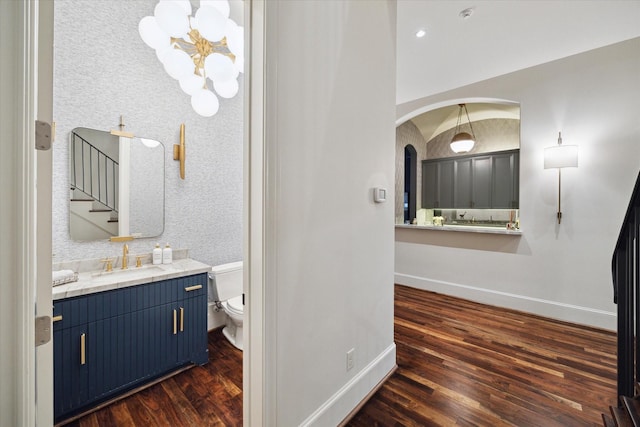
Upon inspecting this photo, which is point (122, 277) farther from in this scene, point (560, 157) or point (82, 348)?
point (560, 157)

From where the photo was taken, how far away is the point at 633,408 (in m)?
1.29

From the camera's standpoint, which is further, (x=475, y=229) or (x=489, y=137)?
(x=489, y=137)

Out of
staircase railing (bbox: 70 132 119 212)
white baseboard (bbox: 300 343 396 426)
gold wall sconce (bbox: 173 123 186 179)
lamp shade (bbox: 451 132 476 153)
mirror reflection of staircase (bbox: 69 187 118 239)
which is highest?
lamp shade (bbox: 451 132 476 153)

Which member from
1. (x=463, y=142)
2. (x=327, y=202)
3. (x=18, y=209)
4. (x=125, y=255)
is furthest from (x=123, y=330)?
(x=463, y=142)

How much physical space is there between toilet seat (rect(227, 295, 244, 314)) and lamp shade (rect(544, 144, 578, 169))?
142 inches

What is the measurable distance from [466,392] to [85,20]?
3.87 metres

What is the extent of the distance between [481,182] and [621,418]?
5503 mm

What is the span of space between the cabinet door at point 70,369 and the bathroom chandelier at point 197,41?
1626mm

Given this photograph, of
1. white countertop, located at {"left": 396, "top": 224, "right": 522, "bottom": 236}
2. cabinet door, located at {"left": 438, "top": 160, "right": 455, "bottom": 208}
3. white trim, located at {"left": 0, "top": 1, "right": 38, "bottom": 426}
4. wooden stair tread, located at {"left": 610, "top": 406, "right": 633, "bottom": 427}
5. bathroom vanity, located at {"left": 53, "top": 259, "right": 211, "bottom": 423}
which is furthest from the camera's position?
cabinet door, located at {"left": 438, "top": 160, "right": 455, "bottom": 208}

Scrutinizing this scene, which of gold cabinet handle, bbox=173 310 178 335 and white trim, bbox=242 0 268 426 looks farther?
gold cabinet handle, bbox=173 310 178 335

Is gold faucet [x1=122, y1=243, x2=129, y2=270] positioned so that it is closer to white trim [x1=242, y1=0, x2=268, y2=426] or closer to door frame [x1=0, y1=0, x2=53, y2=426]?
white trim [x1=242, y1=0, x2=268, y2=426]

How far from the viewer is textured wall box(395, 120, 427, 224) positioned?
6.28m

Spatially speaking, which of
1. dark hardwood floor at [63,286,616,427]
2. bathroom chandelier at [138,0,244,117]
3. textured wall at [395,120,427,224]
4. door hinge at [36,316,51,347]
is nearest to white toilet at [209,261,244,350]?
dark hardwood floor at [63,286,616,427]

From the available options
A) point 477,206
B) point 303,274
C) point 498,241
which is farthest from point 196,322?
point 477,206
